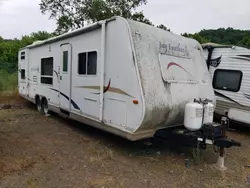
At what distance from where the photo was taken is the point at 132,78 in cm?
436

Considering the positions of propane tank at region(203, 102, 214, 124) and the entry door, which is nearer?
propane tank at region(203, 102, 214, 124)

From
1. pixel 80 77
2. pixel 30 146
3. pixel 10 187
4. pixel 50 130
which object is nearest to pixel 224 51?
pixel 80 77

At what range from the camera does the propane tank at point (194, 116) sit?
4512 mm

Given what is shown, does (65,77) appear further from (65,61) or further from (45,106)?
(45,106)

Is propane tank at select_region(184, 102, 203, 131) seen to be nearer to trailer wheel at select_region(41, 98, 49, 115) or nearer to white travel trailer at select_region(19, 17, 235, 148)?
white travel trailer at select_region(19, 17, 235, 148)

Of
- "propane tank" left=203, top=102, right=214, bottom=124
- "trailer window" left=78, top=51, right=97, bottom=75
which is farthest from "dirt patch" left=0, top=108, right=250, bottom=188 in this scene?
"trailer window" left=78, top=51, right=97, bottom=75

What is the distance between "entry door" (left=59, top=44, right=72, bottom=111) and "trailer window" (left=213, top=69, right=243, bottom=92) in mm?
4951

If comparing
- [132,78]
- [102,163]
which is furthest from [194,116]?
[102,163]

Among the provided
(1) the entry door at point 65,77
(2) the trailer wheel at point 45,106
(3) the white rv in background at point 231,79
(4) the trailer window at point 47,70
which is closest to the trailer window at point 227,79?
(3) the white rv in background at point 231,79

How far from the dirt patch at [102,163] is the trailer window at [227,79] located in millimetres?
1931

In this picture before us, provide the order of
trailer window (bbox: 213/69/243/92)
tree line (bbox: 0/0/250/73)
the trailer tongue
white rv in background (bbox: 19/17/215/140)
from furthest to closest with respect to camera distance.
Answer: tree line (bbox: 0/0/250/73)
trailer window (bbox: 213/69/243/92)
white rv in background (bbox: 19/17/215/140)
the trailer tongue

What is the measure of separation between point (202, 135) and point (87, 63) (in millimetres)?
3036

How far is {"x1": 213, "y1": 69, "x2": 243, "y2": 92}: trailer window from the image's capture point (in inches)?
296

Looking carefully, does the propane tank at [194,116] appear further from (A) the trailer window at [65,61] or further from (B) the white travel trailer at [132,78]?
(A) the trailer window at [65,61]
